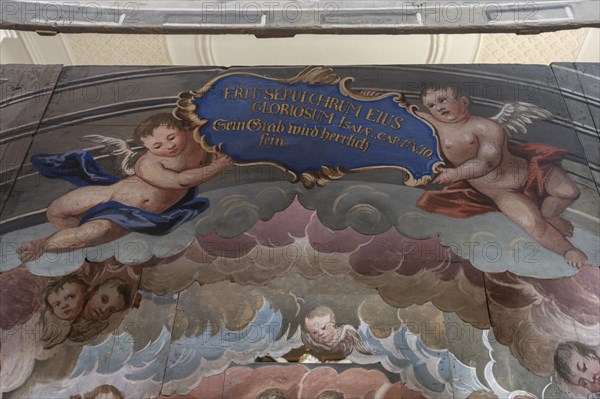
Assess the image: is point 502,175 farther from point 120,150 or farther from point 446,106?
point 120,150

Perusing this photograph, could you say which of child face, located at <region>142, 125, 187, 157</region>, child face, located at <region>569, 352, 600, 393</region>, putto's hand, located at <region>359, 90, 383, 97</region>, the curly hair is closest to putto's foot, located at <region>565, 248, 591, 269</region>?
child face, located at <region>569, 352, 600, 393</region>

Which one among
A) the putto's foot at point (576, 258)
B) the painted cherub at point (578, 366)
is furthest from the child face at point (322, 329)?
the putto's foot at point (576, 258)

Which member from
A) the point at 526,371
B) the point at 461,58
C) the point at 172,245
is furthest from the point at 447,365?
the point at 461,58

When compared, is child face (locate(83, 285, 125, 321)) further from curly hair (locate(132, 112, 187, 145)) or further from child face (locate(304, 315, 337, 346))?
curly hair (locate(132, 112, 187, 145))

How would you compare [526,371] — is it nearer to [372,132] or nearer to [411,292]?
[411,292]

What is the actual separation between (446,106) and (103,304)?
401 cm

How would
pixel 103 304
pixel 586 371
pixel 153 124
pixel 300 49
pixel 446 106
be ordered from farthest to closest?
pixel 300 49
pixel 446 106
pixel 153 124
pixel 103 304
pixel 586 371

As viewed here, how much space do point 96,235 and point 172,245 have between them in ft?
2.32

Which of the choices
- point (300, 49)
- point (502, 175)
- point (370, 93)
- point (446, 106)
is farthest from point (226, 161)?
point (300, 49)

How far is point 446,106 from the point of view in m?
8.11

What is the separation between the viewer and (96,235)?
23.1ft

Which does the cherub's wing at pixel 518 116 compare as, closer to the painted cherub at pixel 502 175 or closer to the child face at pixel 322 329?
the painted cherub at pixel 502 175

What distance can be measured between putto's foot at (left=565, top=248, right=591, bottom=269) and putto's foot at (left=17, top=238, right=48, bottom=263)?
4646mm

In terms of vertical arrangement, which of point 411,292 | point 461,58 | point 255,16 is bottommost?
point 461,58
